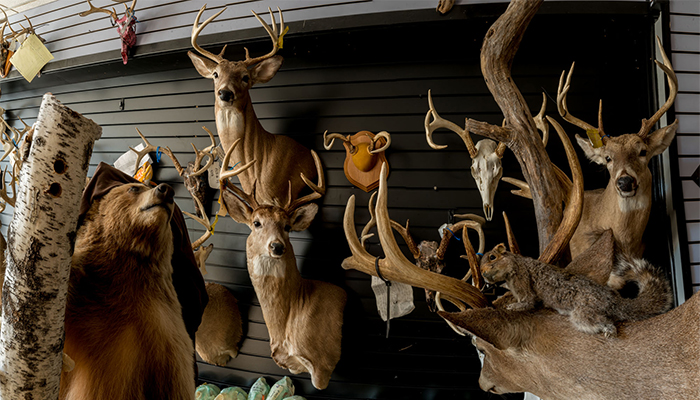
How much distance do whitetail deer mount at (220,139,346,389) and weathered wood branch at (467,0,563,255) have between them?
54.2 inches

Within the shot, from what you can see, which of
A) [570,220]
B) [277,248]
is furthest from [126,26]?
[570,220]

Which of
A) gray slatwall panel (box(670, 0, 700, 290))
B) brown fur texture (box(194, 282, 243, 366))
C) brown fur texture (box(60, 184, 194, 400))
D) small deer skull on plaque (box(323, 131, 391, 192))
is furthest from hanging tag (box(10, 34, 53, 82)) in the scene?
gray slatwall panel (box(670, 0, 700, 290))

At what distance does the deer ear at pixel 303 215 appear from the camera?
2562mm

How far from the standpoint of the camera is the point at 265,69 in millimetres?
2785

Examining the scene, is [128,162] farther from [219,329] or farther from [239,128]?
[219,329]

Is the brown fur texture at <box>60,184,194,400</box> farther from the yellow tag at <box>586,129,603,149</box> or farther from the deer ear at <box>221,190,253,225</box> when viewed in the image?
the yellow tag at <box>586,129,603,149</box>

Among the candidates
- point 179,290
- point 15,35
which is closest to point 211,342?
point 179,290

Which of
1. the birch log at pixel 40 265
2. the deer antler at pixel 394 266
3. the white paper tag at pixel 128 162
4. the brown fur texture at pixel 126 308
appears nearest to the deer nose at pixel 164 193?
the brown fur texture at pixel 126 308

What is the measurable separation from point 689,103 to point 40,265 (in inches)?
148

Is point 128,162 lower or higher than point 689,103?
lower

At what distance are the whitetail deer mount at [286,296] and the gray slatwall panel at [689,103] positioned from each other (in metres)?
2.57

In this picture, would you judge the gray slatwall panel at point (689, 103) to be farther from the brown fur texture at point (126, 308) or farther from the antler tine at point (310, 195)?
the brown fur texture at point (126, 308)

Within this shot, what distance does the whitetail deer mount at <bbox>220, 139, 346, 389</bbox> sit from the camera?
242 cm

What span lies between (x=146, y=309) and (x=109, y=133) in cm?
392
